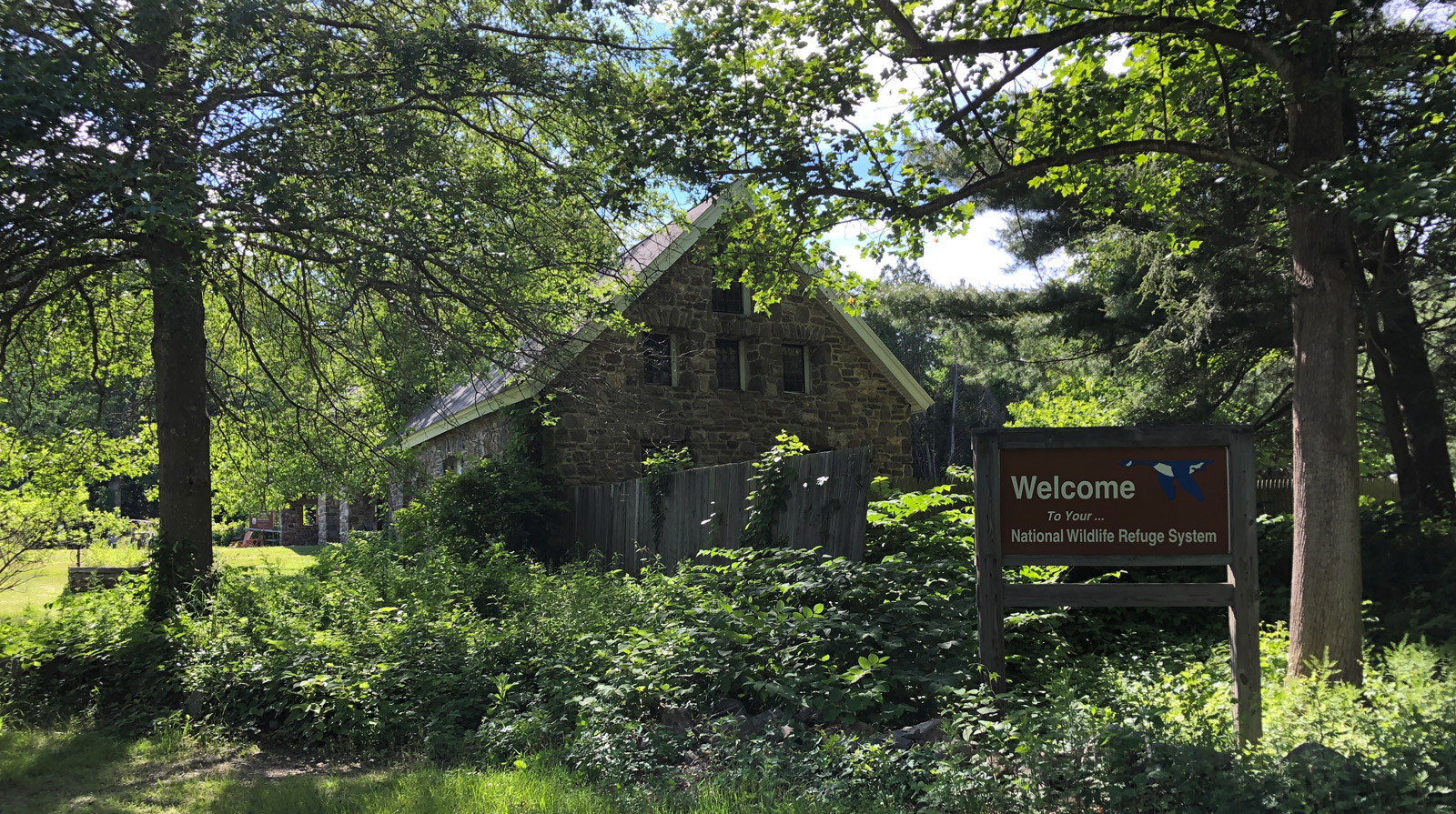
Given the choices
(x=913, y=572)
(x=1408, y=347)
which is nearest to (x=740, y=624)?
(x=913, y=572)

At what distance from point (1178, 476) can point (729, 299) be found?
13.3 m

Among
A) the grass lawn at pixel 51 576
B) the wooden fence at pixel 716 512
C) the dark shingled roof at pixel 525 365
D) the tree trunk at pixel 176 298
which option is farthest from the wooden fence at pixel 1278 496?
the grass lawn at pixel 51 576

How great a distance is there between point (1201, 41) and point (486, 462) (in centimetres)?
1207

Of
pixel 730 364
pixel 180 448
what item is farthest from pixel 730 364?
pixel 180 448

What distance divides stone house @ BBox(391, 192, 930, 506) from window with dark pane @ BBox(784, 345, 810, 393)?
0.06ft

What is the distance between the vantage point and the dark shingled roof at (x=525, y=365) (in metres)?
10.6

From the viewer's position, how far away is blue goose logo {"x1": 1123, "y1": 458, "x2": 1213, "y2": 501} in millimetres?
5395

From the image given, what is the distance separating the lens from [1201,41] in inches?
343

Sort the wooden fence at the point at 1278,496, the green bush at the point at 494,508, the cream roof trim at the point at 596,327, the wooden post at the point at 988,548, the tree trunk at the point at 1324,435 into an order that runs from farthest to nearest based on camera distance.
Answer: the green bush at the point at 494,508 < the wooden fence at the point at 1278,496 < the cream roof trim at the point at 596,327 < the tree trunk at the point at 1324,435 < the wooden post at the point at 988,548

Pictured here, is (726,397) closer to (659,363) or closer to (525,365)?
(659,363)

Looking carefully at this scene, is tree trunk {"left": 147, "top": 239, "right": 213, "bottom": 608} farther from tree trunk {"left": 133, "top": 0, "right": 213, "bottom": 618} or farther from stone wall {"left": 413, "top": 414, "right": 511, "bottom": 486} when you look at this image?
stone wall {"left": 413, "top": 414, "right": 511, "bottom": 486}

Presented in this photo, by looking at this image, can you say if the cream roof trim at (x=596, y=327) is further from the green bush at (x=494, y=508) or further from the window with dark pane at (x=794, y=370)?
the window with dark pane at (x=794, y=370)

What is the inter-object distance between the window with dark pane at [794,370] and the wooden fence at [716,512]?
5207 millimetres

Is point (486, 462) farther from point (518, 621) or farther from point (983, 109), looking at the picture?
point (983, 109)
